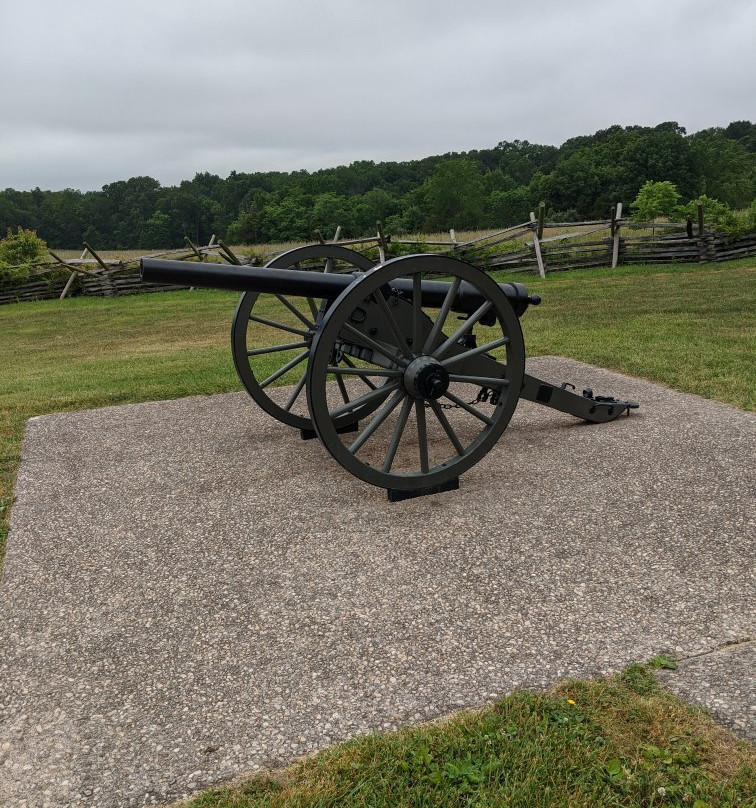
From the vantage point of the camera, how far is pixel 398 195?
75625mm

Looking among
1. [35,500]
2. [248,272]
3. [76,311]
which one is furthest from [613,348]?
[76,311]

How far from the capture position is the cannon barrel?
153 inches

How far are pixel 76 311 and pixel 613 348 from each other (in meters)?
14.5

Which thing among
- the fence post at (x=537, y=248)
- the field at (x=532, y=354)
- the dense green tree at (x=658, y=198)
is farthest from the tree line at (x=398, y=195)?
the field at (x=532, y=354)

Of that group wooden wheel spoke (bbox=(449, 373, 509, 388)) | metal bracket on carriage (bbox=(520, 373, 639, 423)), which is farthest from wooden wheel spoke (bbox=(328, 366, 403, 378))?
metal bracket on carriage (bbox=(520, 373, 639, 423))

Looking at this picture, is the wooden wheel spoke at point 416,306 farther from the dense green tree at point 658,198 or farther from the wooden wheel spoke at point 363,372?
the dense green tree at point 658,198

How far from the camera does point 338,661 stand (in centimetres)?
261

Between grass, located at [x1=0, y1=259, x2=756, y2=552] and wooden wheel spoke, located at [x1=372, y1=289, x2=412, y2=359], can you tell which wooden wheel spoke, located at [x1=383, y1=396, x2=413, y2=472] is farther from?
grass, located at [x1=0, y1=259, x2=756, y2=552]

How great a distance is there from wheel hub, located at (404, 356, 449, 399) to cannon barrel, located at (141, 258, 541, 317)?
2.27 feet

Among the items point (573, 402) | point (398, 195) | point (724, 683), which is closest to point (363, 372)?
point (573, 402)

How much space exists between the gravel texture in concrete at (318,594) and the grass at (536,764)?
117mm

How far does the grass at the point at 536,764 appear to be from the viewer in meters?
1.95

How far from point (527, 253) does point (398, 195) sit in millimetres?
59704

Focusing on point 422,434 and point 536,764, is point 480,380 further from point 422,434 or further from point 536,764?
point 536,764
